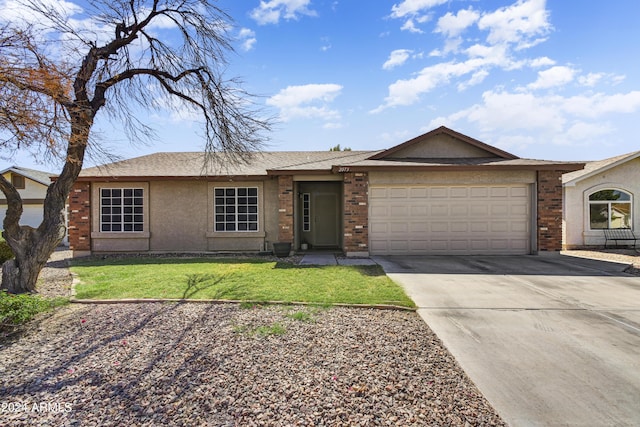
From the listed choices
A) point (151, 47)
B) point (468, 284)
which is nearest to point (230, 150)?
point (151, 47)

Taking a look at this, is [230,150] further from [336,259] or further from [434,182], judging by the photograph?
[434,182]

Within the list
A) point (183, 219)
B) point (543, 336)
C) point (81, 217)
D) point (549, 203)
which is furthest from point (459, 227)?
point (81, 217)

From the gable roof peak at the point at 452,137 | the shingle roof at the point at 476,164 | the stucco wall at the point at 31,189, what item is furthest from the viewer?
the stucco wall at the point at 31,189

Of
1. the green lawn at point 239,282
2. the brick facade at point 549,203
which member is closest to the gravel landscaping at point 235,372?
the green lawn at point 239,282

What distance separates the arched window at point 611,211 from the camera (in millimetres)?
14117

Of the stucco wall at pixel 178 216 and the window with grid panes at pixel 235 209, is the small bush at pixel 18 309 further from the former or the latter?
the window with grid panes at pixel 235 209

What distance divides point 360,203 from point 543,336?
7.21m

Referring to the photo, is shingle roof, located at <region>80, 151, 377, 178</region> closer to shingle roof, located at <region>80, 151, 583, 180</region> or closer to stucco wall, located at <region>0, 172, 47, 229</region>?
shingle roof, located at <region>80, 151, 583, 180</region>

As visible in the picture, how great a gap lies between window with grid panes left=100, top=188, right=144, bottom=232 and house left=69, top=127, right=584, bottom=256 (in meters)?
0.04

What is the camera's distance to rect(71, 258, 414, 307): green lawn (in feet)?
19.9

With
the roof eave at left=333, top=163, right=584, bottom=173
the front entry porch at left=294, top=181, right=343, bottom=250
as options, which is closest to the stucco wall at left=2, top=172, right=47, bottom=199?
the front entry porch at left=294, top=181, right=343, bottom=250

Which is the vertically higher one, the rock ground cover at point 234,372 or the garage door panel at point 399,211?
the garage door panel at point 399,211

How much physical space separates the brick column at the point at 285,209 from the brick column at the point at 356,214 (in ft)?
6.39

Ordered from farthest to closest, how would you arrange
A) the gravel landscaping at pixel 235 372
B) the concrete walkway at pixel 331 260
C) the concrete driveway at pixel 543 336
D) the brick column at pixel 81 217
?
the brick column at pixel 81 217
the concrete walkway at pixel 331 260
the concrete driveway at pixel 543 336
the gravel landscaping at pixel 235 372
